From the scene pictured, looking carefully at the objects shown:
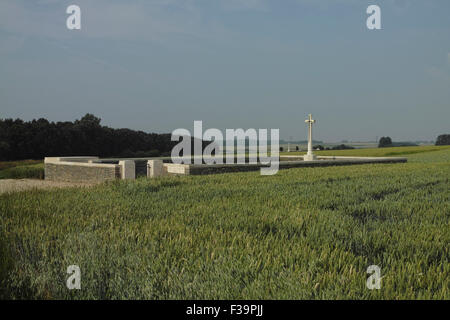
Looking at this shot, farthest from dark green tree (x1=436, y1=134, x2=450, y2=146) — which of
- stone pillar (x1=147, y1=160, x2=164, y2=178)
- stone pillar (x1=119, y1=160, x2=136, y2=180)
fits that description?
stone pillar (x1=119, y1=160, x2=136, y2=180)

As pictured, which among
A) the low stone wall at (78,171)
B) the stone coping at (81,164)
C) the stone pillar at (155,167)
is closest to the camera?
the stone pillar at (155,167)

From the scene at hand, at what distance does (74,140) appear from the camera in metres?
44.7

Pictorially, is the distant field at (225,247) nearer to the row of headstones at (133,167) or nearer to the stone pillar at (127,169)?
the row of headstones at (133,167)

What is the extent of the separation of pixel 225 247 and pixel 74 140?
43.7 m

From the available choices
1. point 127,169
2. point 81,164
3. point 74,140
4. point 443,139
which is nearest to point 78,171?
point 81,164

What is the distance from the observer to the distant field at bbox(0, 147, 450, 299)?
12.8ft

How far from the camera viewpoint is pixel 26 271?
4488mm

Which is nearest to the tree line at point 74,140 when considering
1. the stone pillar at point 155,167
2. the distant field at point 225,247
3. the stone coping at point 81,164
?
the stone coping at point 81,164

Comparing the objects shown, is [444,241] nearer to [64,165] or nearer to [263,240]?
[263,240]

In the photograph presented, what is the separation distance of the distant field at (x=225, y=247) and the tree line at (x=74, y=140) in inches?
1383

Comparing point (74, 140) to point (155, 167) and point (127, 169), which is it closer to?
point (127, 169)

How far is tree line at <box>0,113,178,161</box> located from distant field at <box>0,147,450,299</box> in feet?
115

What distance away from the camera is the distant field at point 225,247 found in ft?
12.8
